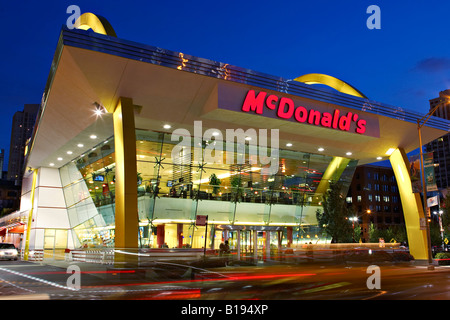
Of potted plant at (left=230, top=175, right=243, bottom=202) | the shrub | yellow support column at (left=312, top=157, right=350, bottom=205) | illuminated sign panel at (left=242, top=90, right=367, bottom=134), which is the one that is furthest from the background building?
illuminated sign panel at (left=242, top=90, right=367, bottom=134)

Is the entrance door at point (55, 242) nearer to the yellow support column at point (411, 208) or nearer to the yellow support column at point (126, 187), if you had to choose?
the yellow support column at point (126, 187)

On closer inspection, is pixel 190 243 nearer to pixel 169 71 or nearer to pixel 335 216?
pixel 335 216

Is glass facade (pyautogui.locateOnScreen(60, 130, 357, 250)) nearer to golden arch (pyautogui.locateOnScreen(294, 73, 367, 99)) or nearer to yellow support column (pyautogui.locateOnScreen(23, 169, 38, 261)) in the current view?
yellow support column (pyautogui.locateOnScreen(23, 169, 38, 261))

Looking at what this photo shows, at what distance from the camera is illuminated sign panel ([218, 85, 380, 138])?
2209 cm

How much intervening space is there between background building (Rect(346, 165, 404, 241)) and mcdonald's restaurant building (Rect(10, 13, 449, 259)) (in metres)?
79.6

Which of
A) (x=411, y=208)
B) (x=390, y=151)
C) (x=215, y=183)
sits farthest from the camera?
(x=390, y=151)

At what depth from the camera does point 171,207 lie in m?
30.0

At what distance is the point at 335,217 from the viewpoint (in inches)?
1400

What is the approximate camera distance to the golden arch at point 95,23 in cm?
2160

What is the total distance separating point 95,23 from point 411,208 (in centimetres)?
2666

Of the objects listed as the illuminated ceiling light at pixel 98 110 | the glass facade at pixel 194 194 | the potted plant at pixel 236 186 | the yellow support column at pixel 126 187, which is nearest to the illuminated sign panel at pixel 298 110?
the yellow support column at pixel 126 187

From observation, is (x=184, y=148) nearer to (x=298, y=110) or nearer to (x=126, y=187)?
(x=298, y=110)

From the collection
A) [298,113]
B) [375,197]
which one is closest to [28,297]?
[298,113]
